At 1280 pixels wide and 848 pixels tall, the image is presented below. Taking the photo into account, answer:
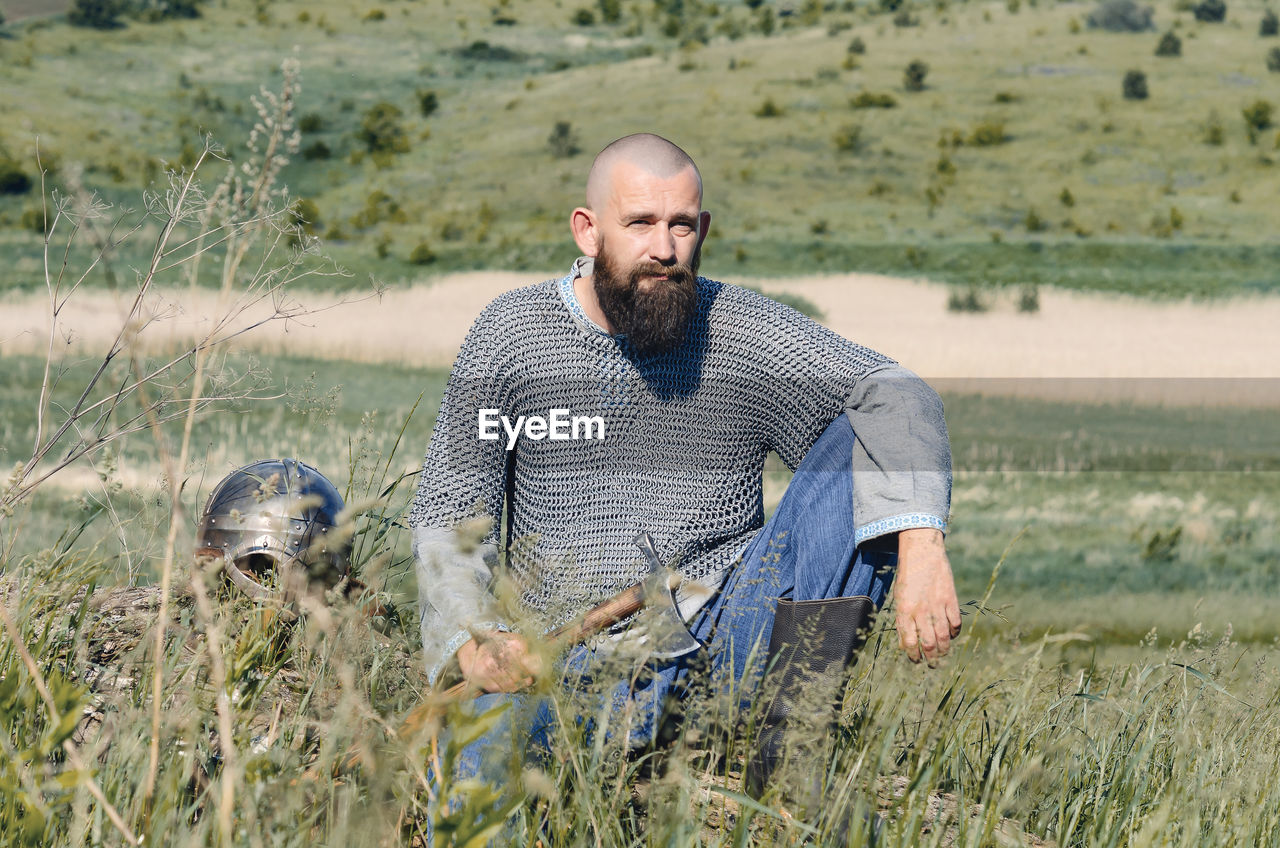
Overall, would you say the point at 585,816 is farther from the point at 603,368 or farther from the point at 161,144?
the point at 161,144

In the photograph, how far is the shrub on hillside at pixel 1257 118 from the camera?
72125 millimetres

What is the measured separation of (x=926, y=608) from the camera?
305 centimetres

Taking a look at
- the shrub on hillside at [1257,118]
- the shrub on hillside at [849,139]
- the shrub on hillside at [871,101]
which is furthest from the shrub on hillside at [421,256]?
the shrub on hillside at [1257,118]

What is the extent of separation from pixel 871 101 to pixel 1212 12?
33445 millimetres

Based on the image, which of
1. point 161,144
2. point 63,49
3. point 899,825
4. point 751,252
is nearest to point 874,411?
point 899,825

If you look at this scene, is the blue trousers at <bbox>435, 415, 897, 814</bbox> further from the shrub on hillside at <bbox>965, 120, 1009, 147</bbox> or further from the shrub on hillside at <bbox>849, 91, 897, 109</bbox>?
the shrub on hillside at <bbox>849, 91, 897, 109</bbox>

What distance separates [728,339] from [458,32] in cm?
11144

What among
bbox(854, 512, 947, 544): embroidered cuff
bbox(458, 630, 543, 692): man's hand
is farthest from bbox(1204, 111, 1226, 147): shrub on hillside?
bbox(458, 630, 543, 692): man's hand

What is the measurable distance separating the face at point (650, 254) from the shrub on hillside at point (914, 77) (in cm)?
8467

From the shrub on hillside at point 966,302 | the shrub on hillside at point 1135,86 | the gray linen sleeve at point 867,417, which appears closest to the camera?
the gray linen sleeve at point 867,417

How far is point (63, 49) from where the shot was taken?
9600 cm

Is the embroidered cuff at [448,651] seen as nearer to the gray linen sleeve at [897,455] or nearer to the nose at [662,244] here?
the gray linen sleeve at [897,455]

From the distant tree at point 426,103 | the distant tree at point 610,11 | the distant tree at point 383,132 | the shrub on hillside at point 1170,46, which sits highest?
the distant tree at point 610,11

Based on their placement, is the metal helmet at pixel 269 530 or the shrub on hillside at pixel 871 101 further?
the shrub on hillside at pixel 871 101
